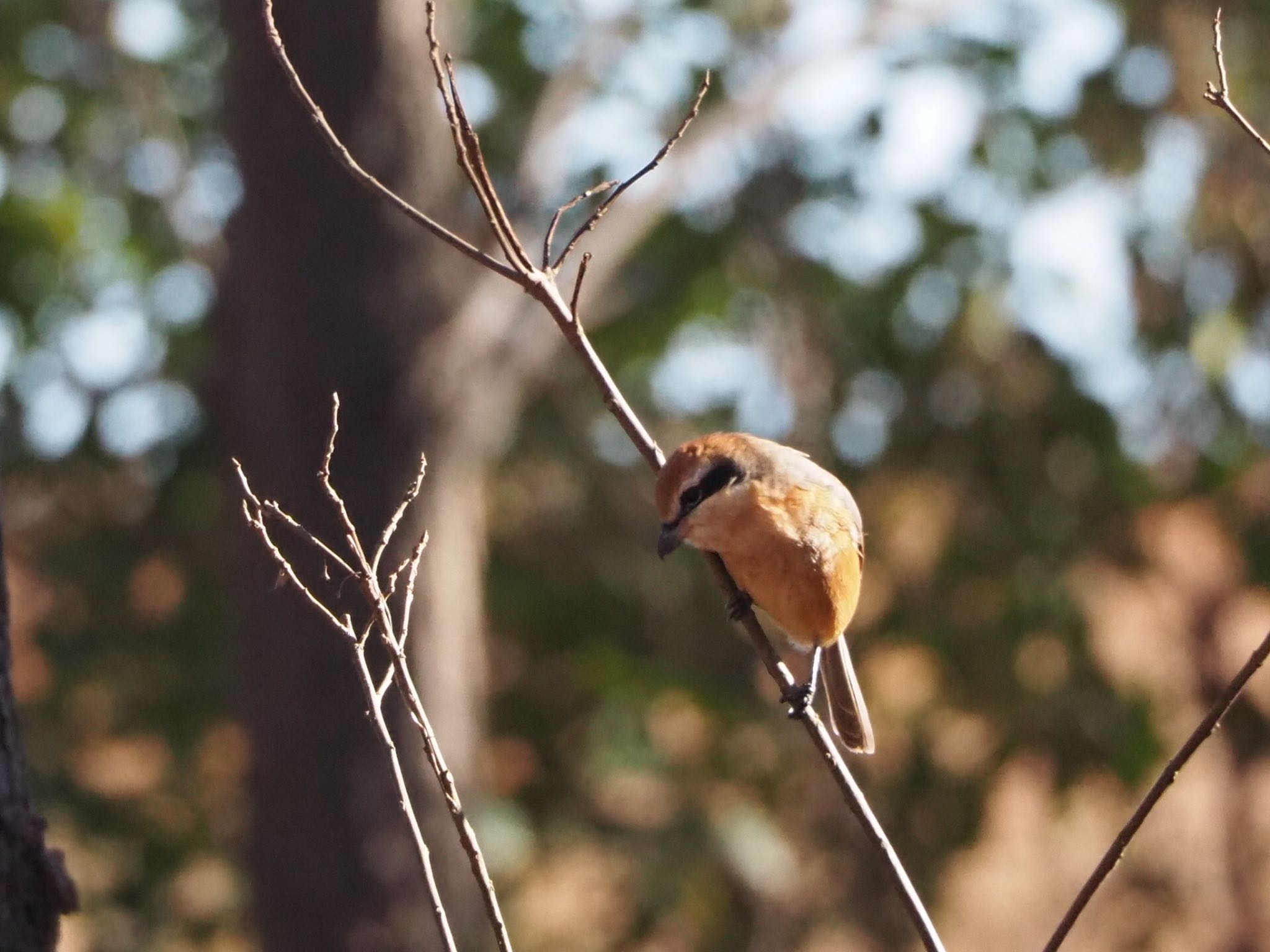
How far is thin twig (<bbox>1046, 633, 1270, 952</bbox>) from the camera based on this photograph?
83.0 inches

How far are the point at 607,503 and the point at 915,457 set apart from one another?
1721 millimetres

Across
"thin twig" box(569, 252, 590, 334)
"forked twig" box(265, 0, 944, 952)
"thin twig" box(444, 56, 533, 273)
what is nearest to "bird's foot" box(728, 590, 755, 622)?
"forked twig" box(265, 0, 944, 952)

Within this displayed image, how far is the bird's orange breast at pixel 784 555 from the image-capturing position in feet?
12.7

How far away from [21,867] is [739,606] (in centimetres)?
154

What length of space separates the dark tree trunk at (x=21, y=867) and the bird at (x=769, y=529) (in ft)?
5.27

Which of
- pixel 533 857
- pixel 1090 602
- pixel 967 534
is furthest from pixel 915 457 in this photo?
pixel 533 857

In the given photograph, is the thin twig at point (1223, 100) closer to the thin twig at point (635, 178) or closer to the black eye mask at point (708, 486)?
the thin twig at point (635, 178)

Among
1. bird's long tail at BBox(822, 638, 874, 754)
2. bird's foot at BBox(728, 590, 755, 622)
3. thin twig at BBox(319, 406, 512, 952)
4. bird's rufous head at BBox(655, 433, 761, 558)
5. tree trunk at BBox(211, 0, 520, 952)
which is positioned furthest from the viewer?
tree trunk at BBox(211, 0, 520, 952)

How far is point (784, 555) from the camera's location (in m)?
3.89

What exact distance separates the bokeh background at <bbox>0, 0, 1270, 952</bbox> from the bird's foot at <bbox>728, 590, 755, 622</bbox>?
2441mm

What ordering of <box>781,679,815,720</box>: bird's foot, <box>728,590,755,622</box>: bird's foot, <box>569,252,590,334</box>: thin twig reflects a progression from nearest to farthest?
<box>569,252,590,334</box>: thin twig, <box>781,679,815,720</box>: bird's foot, <box>728,590,755,622</box>: bird's foot

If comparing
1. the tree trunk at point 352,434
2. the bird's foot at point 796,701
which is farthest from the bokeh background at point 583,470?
the bird's foot at point 796,701

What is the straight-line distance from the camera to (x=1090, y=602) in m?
8.17

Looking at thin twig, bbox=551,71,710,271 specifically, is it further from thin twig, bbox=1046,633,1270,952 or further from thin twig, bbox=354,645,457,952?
thin twig, bbox=1046,633,1270,952
